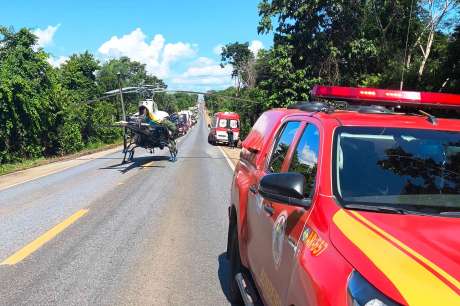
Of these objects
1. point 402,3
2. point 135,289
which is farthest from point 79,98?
point 135,289

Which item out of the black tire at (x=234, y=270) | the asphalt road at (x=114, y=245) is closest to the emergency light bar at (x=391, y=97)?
the black tire at (x=234, y=270)

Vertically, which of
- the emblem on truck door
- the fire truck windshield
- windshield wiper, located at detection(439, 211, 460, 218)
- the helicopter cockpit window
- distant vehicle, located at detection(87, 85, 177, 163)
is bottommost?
the helicopter cockpit window

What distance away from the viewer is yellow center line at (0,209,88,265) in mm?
6723

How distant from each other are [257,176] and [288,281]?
75.7 inches

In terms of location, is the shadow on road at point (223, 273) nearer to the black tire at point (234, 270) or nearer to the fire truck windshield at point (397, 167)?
the black tire at point (234, 270)

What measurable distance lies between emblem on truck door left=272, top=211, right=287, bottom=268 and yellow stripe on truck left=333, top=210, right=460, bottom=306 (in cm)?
68

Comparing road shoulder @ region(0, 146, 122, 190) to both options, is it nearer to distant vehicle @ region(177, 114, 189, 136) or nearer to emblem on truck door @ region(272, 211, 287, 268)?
emblem on truck door @ region(272, 211, 287, 268)

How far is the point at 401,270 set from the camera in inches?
81.0

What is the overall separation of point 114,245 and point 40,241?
1129 millimetres

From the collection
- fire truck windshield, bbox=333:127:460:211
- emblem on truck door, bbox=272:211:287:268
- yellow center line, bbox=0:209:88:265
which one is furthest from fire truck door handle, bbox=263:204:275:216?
yellow center line, bbox=0:209:88:265

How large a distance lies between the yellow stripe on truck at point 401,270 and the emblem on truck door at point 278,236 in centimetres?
68

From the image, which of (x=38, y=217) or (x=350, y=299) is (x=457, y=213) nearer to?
(x=350, y=299)

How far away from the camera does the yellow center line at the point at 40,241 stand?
6.72 metres

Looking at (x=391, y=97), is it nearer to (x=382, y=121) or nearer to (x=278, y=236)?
(x=382, y=121)
